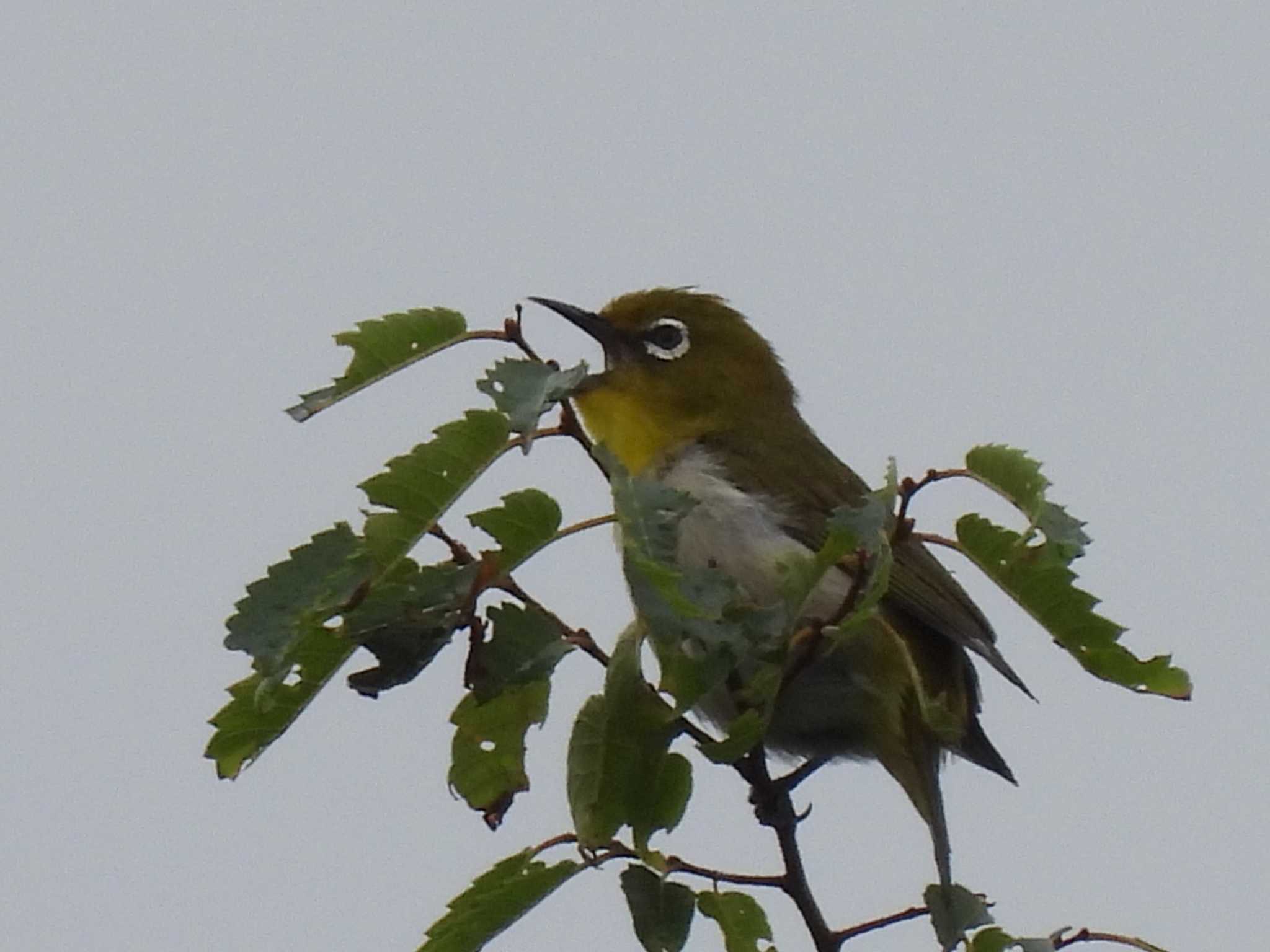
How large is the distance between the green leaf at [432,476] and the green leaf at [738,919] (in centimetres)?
98

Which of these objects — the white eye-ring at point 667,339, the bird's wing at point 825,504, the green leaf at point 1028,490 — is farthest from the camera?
the white eye-ring at point 667,339

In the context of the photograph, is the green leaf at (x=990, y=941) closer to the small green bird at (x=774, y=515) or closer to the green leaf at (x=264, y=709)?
the small green bird at (x=774, y=515)

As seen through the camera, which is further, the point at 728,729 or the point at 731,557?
the point at 731,557

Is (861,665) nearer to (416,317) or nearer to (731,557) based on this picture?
(731,557)

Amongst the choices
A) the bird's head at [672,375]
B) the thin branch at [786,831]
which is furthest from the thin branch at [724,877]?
the bird's head at [672,375]

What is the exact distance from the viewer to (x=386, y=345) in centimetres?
291

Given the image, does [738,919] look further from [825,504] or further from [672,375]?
[672,375]

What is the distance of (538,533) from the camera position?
9.43 ft

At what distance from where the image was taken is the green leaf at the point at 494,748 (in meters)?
3.35

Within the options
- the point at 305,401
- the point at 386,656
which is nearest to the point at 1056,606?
the point at 386,656

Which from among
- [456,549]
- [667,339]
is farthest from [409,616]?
[667,339]

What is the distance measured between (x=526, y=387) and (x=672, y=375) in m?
2.75

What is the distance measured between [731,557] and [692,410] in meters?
0.79

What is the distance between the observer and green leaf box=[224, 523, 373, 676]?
268 centimetres
